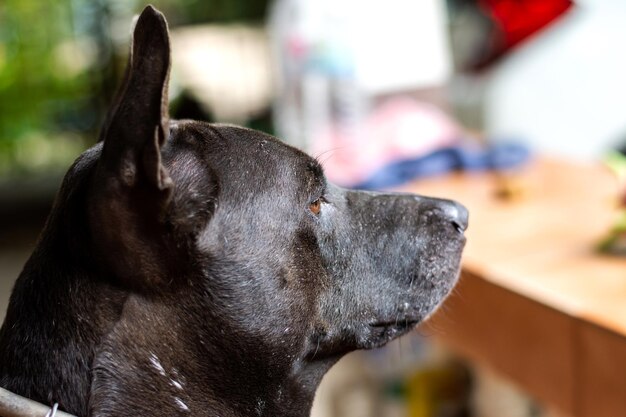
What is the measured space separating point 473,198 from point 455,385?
0.68m


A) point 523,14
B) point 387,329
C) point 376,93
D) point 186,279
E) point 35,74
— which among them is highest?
point 186,279

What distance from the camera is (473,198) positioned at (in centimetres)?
227

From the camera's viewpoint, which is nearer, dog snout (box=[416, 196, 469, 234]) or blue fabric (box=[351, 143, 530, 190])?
dog snout (box=[416, 196, 469, 234])

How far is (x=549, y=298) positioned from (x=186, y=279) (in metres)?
0.76

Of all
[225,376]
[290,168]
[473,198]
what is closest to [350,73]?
[473,198]

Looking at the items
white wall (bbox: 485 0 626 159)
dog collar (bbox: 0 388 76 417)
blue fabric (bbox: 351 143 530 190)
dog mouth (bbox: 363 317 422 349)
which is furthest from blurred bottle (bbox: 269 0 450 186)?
dog collar (bbox: 0 388 76 417)

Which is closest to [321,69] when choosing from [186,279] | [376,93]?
[376,93]

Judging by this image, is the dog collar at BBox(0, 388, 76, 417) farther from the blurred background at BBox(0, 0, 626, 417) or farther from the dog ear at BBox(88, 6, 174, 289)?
the blurred background at BBox(0, 0, 626, 417)

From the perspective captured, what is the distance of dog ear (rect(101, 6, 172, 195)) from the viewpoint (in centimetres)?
92

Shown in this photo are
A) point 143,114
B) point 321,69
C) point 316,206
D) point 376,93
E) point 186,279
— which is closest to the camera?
A: point 143,114

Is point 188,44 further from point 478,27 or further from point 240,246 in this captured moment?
point 240,246

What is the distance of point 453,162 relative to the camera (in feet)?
8.41

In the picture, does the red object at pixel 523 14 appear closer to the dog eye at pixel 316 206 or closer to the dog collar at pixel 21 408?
the dog eye at pixel 316 206

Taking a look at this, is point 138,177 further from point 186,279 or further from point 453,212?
point 453,212
